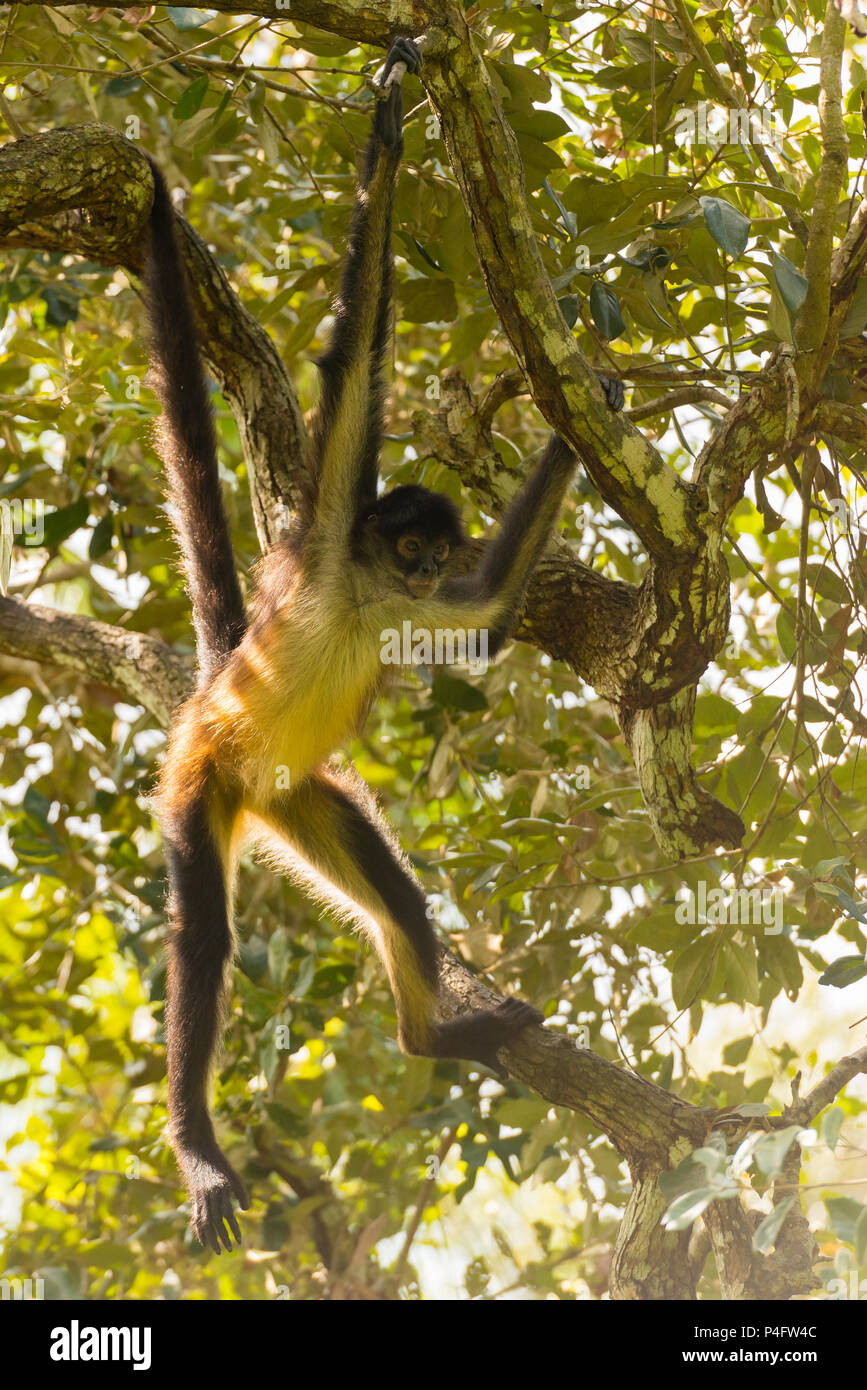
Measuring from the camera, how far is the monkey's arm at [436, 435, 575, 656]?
3477 millimetres

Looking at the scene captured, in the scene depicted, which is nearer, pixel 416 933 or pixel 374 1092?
pixel 416 933

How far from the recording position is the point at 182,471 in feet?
12.4

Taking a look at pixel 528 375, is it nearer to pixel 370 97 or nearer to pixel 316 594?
pixel 316 594

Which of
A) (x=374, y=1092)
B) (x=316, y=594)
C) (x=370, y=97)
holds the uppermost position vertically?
(x=370, y=97)

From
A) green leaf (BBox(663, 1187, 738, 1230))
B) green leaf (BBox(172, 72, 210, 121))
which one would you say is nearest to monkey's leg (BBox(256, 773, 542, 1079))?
green leaf (BBox(663, 1187, 738, 1230))

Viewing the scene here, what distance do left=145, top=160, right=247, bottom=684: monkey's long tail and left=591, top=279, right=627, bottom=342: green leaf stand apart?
3.94 feet

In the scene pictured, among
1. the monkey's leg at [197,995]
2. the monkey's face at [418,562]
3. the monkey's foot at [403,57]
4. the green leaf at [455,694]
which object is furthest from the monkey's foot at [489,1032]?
the monkey's foot at [403,57]

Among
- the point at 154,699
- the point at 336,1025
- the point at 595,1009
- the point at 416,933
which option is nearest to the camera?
the point at 416,933

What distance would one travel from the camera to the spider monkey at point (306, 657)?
3.40 metres

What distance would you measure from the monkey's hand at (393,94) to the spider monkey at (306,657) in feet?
1.15

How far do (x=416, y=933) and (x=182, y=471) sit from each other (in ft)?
5.51

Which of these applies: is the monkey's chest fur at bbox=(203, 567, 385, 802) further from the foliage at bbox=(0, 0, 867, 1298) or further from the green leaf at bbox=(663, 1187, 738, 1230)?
the green leaf at bbox=(663, 1187, 738, 1230)
